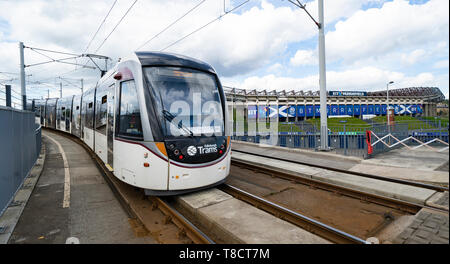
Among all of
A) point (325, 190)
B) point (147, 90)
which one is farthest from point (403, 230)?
point (147, 90)

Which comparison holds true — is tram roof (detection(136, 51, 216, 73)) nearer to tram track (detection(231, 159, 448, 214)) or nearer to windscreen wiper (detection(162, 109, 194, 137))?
windscreen wiper (detection(162, 109, 194, 137))

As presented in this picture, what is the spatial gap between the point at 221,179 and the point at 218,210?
116 cm

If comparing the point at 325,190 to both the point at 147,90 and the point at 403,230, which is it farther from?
the point at 147,90

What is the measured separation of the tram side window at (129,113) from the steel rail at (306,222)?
2933 mm

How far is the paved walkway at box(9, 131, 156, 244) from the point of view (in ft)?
14.1

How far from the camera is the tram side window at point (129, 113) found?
5.34 meters

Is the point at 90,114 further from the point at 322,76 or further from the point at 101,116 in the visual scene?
the point at 322,76

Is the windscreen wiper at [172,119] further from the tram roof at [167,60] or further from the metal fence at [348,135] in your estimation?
the metal fence at [348,135]

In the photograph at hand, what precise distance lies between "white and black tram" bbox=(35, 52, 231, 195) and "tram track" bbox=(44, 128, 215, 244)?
467 mm

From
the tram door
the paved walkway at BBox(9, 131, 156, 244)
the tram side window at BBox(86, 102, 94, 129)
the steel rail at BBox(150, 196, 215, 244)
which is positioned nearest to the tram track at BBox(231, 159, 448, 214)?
the steel rail at BBox(150, 196, 215, 244)

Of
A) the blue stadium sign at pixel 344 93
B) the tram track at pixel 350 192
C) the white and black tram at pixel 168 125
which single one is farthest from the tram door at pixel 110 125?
the blue stadium sign at pixel 344 93

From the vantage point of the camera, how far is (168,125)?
524 centimetres

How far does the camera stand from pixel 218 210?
4988 mm
